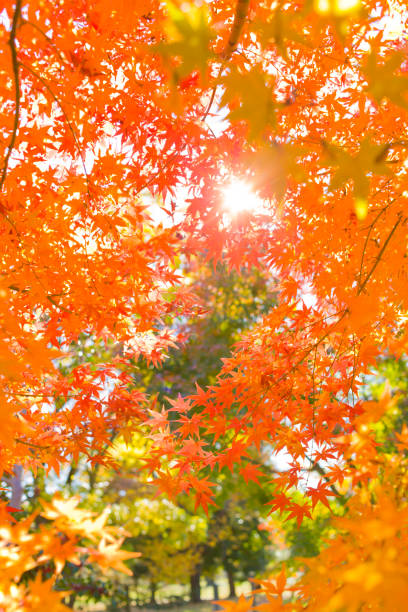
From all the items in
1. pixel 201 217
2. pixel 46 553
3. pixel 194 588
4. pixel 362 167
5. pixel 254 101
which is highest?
pixel 201 217

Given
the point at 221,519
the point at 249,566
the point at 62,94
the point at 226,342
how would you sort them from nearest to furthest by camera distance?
the point at 62,94
the point at 226,342
the point at 221,519
the point at 249,566

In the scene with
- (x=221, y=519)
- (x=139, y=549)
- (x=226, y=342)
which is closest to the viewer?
(x=226, y=342)

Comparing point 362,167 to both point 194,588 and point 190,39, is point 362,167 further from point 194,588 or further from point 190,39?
point 194,588

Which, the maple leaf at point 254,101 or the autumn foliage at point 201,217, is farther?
the autumn foliage at point 201,217

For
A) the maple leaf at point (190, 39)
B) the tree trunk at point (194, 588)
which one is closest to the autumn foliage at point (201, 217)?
the maple leaf at point (190, 39)

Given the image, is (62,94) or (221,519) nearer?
(62,94)

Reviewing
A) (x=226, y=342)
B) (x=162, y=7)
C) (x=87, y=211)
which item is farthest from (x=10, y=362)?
(x=226, y=342)

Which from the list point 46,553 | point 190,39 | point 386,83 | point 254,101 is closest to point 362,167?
point 386,83

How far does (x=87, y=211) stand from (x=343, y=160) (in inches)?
56.5

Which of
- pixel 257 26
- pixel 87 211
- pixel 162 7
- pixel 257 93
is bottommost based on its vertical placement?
pixel 257 93

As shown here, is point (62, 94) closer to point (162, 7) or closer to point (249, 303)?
point (162, 7)

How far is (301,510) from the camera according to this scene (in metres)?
2.05

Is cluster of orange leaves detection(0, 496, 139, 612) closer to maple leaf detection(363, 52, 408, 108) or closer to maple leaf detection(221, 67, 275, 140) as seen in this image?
maple leaf detection(221, 67, 275, 140)

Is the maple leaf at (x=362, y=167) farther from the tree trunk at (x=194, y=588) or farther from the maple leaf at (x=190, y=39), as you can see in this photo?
the tree trunk at (x=194, y=588)
